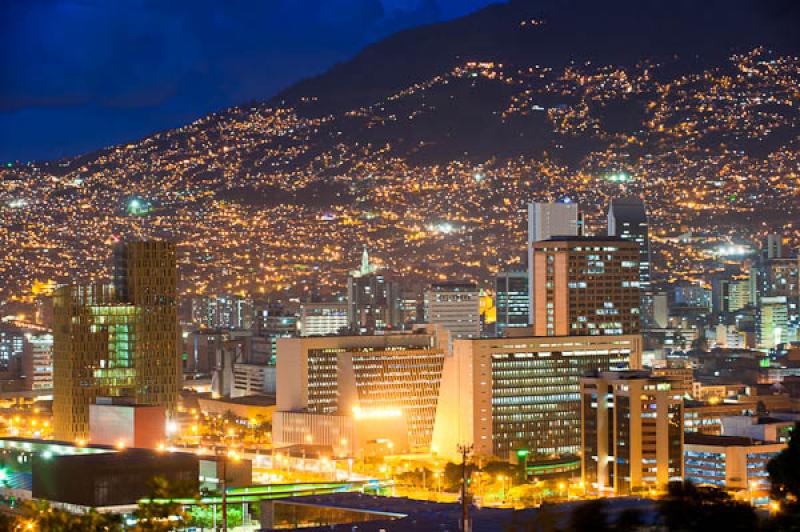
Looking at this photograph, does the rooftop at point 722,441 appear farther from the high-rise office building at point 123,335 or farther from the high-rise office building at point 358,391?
the high-rise office building at point 123,335

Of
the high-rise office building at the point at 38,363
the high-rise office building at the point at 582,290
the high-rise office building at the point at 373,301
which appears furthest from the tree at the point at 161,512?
the high-rise office building at the point at 373,301

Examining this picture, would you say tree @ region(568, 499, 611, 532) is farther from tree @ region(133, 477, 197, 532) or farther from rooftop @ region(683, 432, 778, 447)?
rooftop @ region(683, 432, 778, 447)

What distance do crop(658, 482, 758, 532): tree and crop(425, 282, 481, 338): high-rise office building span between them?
8101cm

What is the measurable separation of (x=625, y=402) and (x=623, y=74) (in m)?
101

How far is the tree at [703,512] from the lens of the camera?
1808 centimetres

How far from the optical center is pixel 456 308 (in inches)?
4031

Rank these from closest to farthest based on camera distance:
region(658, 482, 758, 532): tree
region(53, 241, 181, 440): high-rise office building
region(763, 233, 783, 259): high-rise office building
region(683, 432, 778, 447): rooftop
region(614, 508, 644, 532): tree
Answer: region(614, 508, 644, 532): tree
region(658, 482, 758, 532): tree
region(683, 432, 778, 447): rooftop
region(53, 241, 181, 440): high-rise office building
region(763, 233, 783, 259): high-rise office building

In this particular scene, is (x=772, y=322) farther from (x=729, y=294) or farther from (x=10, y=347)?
(x=10, y=347)

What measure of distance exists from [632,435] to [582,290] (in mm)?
21849

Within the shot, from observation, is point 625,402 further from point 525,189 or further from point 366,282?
point 525,189

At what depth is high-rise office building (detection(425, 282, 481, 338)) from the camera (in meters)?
101

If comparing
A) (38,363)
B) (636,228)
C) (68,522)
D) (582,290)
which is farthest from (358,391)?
(636,228)

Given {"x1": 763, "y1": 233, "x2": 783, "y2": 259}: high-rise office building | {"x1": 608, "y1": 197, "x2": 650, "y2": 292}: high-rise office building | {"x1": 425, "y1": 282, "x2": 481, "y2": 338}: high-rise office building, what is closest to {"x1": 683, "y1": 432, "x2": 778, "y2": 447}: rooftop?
{"x1": 425, "y1": 282, "x2": 481, "y2": 338}: high-rise office building

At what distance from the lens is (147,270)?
68.2 m
